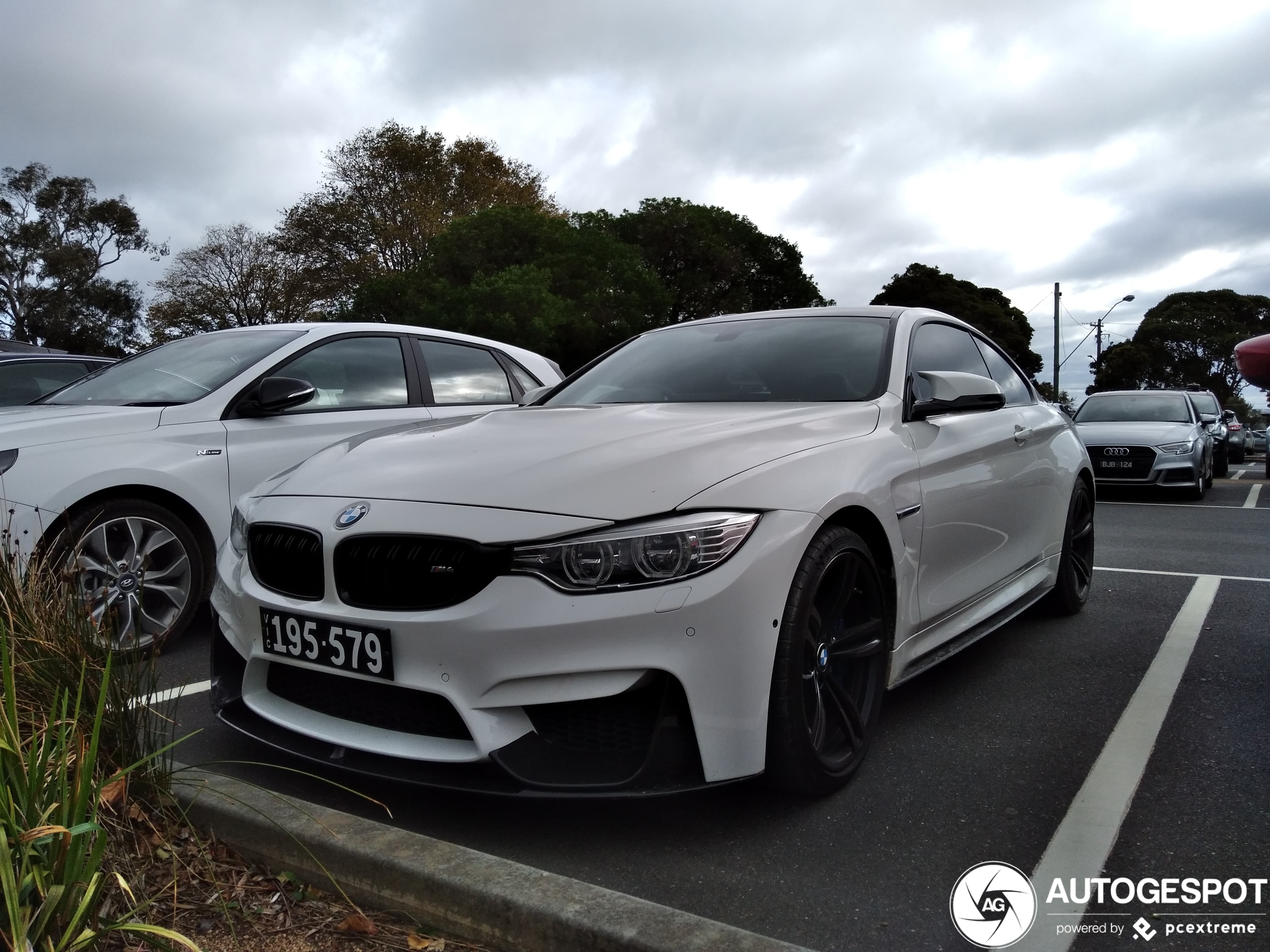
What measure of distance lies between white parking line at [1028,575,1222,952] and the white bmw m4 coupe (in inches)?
23.1

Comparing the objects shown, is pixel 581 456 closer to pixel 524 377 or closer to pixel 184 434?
pixel 184 434

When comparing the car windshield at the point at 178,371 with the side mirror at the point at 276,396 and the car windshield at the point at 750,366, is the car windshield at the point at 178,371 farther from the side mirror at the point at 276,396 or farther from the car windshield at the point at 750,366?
the car windshield at the point at 750,366

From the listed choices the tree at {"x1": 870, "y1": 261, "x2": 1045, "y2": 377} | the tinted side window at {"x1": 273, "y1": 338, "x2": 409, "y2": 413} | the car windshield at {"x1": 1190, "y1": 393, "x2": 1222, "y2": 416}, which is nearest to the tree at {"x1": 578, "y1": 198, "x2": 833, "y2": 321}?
the tree at {"x1": 870, "y1": 261, "x2": 1045, "y2": 377}

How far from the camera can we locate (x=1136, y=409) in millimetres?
14602

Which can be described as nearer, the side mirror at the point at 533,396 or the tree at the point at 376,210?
the side mirror at the point at 533,396

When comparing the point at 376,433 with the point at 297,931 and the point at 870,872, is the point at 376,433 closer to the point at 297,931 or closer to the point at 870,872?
the point at 297,931

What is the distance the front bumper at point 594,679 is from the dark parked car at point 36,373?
6.12 meters

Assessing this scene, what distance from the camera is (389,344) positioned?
223 inches

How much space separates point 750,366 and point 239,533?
6.31ft

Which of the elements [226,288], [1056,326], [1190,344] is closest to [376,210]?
[226,288]

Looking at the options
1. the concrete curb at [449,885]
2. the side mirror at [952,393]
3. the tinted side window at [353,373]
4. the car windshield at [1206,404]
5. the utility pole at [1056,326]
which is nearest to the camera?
the concrete curb at [449,885]

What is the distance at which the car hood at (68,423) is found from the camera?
4.10 m

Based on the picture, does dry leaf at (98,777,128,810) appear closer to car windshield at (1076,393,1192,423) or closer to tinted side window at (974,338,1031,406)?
tinted side window at (974,338,1031,406)

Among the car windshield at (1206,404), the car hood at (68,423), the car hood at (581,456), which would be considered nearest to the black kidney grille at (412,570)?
the car hood at (581,456)
